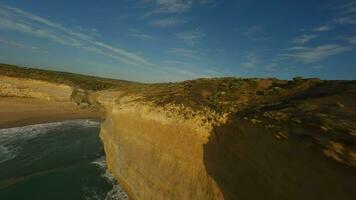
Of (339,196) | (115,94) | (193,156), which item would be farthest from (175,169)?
(115,94)

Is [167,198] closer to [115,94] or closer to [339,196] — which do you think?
[339,196]

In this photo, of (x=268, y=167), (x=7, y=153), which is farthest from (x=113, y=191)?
(x=7, y=153)

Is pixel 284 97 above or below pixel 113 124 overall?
above

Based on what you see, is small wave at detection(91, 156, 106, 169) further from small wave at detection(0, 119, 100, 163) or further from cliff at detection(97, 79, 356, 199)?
small wave at detection(0, 119, 100, 163)

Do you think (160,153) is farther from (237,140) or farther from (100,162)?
(100,162)

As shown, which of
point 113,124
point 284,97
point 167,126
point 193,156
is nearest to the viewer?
point 284,97

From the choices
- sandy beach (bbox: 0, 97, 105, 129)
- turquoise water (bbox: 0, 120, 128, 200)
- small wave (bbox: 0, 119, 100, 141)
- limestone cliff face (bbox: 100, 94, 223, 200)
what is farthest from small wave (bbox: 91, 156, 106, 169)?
sandy beach (bbox: 0, 97, 105, 129)
